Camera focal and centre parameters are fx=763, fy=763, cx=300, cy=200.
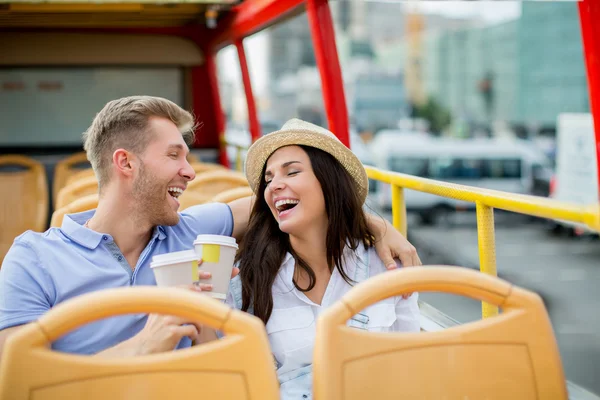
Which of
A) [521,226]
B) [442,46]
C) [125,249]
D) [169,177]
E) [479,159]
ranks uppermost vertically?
[442,46]

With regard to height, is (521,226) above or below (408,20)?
below

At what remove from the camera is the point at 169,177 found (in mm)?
2379

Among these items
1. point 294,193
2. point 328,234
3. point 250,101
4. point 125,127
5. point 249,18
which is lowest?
point 328,234

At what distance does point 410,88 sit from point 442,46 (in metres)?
5.92

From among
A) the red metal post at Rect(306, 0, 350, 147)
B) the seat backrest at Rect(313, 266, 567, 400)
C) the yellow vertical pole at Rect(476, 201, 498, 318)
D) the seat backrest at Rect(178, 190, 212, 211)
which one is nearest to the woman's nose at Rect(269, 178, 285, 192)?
the yellow vertical pole at Rect(476, 201, 498, 318)

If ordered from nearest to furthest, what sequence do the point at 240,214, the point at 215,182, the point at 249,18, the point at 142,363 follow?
1. the point at 142,363
2. the point at 240,214
3. the point at 215,182
4. the point at 249,18

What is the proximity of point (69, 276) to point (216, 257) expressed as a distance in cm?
49

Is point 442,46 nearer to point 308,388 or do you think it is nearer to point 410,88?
point 410,88

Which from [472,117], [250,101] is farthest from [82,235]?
[472,117]

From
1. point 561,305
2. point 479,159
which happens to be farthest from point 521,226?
point 561,305

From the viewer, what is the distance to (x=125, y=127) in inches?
94.3

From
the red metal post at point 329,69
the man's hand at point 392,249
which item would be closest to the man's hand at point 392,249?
the man's hand at point 392,249

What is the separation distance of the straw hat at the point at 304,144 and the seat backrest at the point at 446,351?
2.92 ft

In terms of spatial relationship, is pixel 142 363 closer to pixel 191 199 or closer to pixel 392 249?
pixel 392 249
